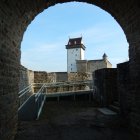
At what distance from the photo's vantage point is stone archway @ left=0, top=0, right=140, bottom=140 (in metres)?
5.30

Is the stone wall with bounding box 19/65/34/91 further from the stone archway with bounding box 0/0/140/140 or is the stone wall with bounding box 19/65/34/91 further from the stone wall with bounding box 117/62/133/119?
the stone wall with bounding box 117/62/133/119

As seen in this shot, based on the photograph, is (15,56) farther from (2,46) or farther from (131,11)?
(131,11)

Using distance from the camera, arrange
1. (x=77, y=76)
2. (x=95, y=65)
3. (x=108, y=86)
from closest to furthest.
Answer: (x=108, y=86)
(x=77, y=76)
(x=95, y=65)

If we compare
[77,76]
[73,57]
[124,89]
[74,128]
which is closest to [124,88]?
[124,89]

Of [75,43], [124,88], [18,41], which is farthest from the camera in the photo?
[75,43]

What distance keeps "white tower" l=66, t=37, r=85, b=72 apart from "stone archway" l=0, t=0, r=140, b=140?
188ft

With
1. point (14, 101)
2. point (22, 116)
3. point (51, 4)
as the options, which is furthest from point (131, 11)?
point (22, 116)

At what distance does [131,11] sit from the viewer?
643cm

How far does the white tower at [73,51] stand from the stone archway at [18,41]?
2257 inches

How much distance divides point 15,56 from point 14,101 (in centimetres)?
111

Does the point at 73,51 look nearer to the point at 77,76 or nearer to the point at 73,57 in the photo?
the point at 73,57

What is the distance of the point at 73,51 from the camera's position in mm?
67000

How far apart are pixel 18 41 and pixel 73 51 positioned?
60.2 m

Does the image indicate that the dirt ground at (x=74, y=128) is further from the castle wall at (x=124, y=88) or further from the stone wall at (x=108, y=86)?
the stone wall at (x=108, y=86)
